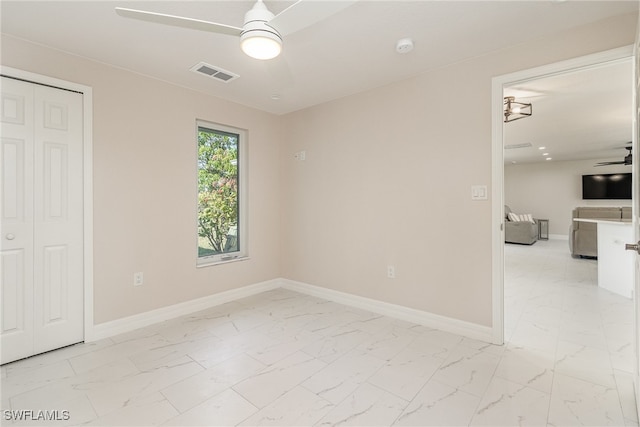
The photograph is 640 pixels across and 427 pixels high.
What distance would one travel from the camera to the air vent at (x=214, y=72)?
8.96 ft

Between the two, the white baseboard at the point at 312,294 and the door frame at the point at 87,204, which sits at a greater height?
the door frame at the point at 87,204

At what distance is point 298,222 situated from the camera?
4.07 metres

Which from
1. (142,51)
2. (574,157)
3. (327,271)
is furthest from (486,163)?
(574,157)

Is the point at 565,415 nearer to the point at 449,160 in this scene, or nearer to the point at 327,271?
the point at 449,160

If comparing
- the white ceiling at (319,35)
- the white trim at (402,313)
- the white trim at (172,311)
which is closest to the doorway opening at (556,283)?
the white trim at (402,313)

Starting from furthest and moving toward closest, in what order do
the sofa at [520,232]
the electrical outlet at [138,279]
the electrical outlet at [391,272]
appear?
the sofa at [520,232], the electrical outlet at [391,272], the electrical outlet at [138,279]

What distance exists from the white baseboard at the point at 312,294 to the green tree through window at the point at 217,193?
56 cm

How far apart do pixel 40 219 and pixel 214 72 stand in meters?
1.90

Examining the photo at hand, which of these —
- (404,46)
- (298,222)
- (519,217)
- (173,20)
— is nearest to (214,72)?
(173,20)

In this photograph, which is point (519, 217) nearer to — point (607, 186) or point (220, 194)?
point (607, 186)

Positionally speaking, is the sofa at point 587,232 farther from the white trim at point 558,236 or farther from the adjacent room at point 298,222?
the white trim at point 558,236

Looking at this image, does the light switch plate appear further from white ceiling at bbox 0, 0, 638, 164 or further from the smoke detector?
the smoke detector

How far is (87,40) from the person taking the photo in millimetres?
2307

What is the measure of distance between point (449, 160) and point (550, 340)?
5.81 ft
